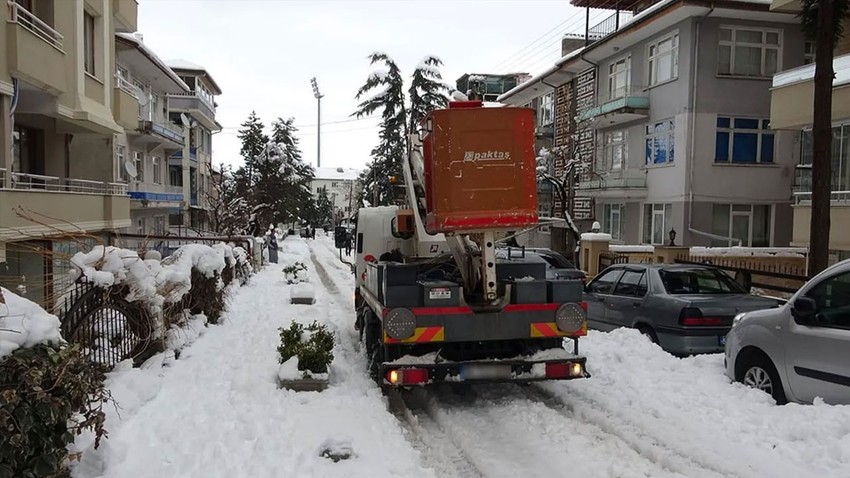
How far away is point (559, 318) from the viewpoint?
7051 mm

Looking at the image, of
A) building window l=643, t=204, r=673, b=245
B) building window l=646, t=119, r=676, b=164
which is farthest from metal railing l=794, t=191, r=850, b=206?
building window l=646, t=119, r=676, b=164

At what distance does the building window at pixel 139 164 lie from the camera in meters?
30.2

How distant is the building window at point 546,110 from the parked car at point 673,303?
24994 mm

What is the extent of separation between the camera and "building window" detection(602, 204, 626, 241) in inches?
1047

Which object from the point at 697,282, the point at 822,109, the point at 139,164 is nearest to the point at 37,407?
the point at 697,282

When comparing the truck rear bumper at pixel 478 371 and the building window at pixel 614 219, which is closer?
the truck rear bumper at pixel 478 371

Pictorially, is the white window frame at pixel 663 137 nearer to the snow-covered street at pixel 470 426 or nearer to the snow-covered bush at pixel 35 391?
the snow-covered street at pixel 470 426

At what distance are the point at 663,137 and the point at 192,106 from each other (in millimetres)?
30683

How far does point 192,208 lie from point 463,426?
139 feet

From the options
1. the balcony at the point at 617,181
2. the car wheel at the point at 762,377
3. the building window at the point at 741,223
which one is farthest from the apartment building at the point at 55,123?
the building window at the point at 741,223

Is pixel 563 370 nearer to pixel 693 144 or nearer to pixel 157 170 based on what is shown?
pixel 693 144

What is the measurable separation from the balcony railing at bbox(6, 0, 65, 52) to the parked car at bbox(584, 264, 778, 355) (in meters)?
12.3

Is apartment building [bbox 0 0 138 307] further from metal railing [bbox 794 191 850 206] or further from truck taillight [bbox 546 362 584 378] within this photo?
metal railing [bbox 794 191 850 206]

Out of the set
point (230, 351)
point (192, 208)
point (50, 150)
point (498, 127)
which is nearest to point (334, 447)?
point (498, 127)
